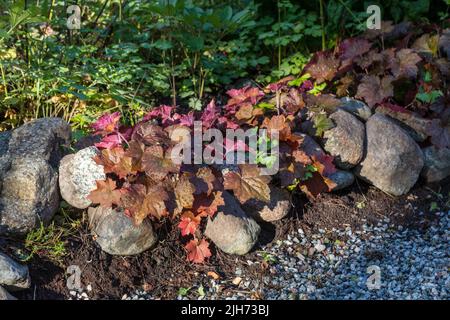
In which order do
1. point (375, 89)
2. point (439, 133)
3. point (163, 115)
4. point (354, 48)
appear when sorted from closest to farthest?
1. point (163, 115)
2. point (439, 133)
3. point (375, 89)
4. point (354, 48)

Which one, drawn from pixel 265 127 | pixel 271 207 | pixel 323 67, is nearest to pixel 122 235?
pixel 271 207

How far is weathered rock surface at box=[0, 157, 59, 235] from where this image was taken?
3.06 meters

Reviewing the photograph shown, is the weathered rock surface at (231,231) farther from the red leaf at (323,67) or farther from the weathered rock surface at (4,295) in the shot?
the red leaf at (323,67)

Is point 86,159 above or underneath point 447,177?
above

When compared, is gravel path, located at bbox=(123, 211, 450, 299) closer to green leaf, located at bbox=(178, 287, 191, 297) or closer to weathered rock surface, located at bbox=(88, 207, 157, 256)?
green leaf, located at bbox=(178, 287, 191, 297)

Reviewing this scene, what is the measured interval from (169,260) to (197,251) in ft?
0.45

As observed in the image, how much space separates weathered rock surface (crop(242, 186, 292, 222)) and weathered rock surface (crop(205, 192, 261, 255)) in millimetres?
116

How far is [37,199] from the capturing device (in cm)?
312

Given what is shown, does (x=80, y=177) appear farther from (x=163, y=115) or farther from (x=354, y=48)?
(x=354, y=48)

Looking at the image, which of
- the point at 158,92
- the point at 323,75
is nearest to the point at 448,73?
the point at 323,75

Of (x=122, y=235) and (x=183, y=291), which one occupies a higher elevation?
(x=122, y=235)

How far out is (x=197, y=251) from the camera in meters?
3.15

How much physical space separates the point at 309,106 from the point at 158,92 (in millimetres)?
1107
